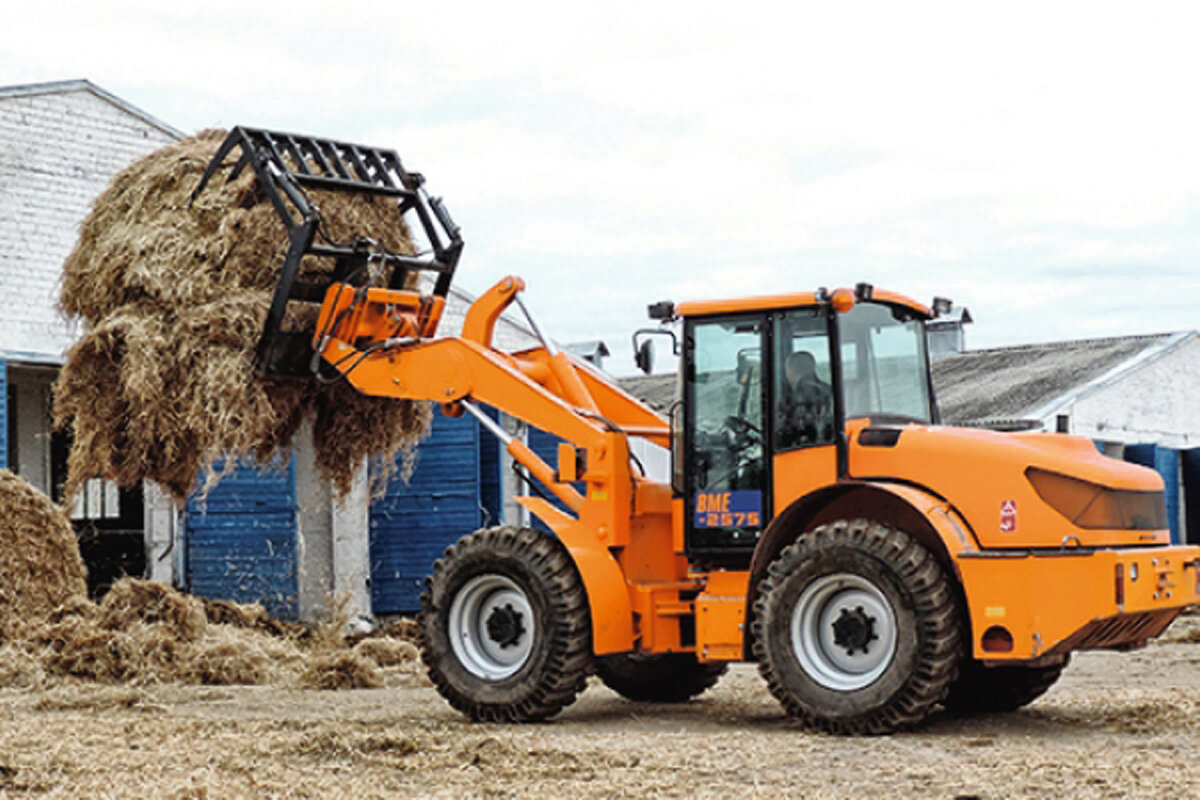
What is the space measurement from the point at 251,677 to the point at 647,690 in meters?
3.26

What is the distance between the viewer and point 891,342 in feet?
32.8

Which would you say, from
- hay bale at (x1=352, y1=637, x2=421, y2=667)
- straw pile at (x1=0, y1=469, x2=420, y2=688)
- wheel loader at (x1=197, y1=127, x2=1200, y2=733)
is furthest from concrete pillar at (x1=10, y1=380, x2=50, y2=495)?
wheel loader at (x1=197, y1=127, x2=1200, y2=733)

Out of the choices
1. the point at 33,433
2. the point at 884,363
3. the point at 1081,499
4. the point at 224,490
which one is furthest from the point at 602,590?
the point at 33,433

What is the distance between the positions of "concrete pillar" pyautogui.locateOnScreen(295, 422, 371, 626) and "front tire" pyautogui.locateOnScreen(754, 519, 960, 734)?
903cm

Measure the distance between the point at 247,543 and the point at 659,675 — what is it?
842cm

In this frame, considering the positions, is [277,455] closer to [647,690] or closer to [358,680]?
[358,680]

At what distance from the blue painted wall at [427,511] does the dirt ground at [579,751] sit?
24.1ft

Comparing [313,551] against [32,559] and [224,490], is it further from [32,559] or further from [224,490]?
[32,559]

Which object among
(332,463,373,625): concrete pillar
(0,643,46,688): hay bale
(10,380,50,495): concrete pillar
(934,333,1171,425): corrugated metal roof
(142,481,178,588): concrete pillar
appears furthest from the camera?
(934,333,1171,425): corrugated metal roof

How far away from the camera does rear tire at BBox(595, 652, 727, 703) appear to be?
437 inches

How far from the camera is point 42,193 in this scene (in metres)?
18.3

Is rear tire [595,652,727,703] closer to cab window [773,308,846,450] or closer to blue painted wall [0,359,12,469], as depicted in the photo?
cab window [773,308,846,450]

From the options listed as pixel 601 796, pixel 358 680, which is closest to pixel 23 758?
pixel 601 796

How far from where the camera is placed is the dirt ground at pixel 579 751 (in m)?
7.36
